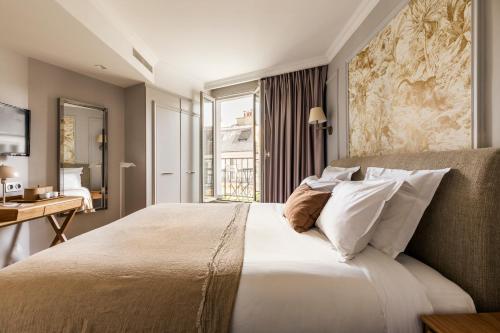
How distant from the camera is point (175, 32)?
2588 mm

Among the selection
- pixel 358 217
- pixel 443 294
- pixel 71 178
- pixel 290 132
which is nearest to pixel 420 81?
pixel 358 217

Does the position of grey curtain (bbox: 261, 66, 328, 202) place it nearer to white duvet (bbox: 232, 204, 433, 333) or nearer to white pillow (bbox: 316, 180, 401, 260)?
white pillow (bbox: 316, 180, 401, 260)

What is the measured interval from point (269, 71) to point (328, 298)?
340 cm

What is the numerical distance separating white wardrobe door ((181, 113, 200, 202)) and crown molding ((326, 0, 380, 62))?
2524 millimetres

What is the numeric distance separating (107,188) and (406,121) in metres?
3.71

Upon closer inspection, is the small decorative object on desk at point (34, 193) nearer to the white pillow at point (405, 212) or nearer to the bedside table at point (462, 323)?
the white pillow at point (405, 212)

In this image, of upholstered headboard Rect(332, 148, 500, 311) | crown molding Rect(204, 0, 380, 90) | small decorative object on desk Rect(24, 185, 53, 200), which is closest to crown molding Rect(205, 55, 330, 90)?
crown molding Rect(204, 0, 380, 90)

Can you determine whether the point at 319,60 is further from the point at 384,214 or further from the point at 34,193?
the point at 34,193

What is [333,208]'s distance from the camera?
1.24 metres

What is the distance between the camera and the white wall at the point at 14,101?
7.45 ft

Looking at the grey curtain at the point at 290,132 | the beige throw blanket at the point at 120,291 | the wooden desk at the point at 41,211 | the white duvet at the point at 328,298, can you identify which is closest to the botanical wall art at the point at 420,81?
the white duvet at the point at 328,298

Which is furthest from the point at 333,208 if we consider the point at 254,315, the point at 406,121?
the point at 406,121

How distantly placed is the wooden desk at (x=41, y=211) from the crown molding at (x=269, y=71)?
2.80 m

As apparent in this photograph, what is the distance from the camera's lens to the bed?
768 millimetres
